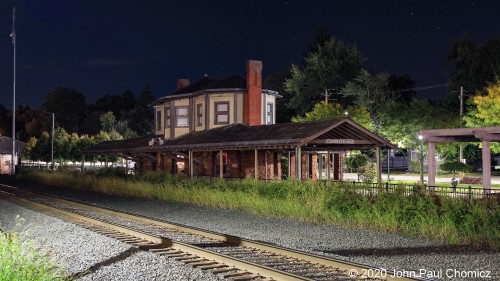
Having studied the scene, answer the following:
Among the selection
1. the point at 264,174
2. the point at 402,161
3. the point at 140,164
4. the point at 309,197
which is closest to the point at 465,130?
the point at 309,197

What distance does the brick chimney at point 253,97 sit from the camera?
115 feet

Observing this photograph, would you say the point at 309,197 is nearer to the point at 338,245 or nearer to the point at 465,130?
the point at 338,245

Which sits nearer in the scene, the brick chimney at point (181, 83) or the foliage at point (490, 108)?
the foliage at point (490, 108)

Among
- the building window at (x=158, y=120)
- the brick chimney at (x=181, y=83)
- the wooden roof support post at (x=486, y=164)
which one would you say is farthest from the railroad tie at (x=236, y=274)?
the brick chimney at (x=181, y=83)

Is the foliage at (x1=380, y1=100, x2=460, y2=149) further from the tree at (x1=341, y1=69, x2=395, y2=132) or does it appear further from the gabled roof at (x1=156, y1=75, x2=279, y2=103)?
the gabled roof at (x1=156, y1=75, x2=279, y2=103)

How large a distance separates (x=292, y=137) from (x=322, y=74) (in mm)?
48537

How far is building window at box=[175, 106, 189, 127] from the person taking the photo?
1497 inches

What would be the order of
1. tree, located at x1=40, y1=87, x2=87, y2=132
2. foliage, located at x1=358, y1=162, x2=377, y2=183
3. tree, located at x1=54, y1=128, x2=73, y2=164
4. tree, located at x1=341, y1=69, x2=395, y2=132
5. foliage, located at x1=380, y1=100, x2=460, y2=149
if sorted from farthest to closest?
1. tree, located at x1=40, y1=87, x2=87, y2=132
2. tree, located at x1=54, y1=128, x2=73, y2=164
3. tree, located at x1=341, y1=69, x2=395, y2=132
4. foliage, located at x1=380, y1=100, x2=460, y2=149
5. foliage, located at x1=358, y1=162, x2=377, y2=183

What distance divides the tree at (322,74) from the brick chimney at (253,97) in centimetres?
3288

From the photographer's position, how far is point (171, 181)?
2814 cm

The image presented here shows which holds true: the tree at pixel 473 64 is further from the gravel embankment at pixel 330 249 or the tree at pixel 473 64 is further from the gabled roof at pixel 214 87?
the gravel embankment at pixel 330 249

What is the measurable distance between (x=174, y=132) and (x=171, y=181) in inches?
413

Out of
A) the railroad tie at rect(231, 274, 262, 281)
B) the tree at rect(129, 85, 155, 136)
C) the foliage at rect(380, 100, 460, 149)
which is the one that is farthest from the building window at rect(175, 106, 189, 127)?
the tree at rect(129, 85, 155, 136)

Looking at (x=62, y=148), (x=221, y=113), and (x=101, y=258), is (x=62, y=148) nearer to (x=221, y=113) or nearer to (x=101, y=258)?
(x=221, y=113)
